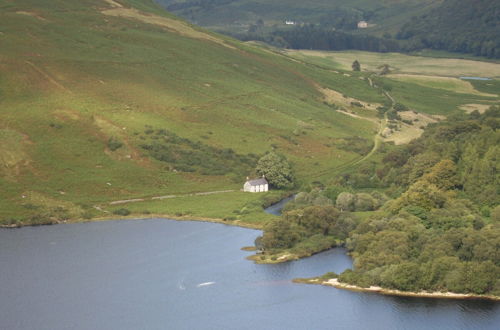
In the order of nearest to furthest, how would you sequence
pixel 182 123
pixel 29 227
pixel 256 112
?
1. pixel 29 227
2. pixel 182 123
3. pixel 256 112

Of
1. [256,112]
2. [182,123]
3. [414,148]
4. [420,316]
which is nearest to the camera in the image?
[420,316]

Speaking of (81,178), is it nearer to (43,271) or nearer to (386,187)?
(43,271)

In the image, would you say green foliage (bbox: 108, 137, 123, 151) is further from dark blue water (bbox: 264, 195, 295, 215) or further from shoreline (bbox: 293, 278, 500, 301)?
shoreline (bbox: 293, 278, 500, 301)

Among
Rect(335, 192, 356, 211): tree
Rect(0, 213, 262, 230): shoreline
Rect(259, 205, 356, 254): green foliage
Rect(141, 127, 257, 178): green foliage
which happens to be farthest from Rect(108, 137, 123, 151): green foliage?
Rect(335, 192, 356, 211): tree

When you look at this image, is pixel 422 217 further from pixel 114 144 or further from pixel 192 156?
pixel 114 144

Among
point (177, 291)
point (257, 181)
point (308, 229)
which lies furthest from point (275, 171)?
point (177, 291)

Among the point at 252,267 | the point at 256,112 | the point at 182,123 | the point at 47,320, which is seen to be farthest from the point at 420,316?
the point at 256,112
